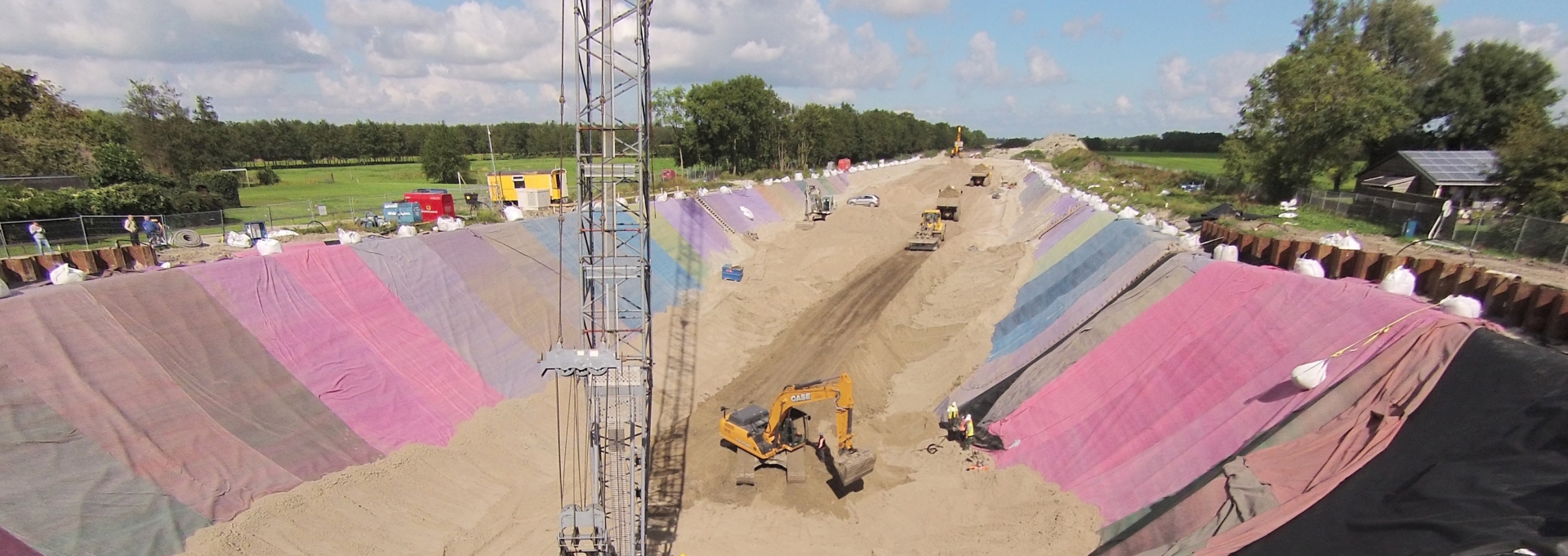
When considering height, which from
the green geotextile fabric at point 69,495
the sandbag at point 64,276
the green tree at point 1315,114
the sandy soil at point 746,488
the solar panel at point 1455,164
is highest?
the green tree at point 1315,114

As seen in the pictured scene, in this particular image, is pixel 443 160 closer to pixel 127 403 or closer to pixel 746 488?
pixel 127 403

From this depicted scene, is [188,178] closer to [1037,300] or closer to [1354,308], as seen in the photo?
[1037,300]

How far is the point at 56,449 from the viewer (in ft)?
41.3

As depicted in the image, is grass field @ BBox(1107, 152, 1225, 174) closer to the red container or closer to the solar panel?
the solar panel

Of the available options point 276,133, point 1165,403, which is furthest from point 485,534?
point 276,133

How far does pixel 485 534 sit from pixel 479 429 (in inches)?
172

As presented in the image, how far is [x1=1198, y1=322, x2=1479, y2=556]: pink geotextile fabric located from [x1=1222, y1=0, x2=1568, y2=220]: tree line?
69.5 feet

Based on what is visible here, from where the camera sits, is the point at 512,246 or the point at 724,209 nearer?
the point at 512,246

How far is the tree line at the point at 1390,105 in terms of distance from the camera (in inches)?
1079

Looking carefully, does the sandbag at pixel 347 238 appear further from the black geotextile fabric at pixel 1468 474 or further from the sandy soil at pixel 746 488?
the black geotextile fabric at pixel 1468 474

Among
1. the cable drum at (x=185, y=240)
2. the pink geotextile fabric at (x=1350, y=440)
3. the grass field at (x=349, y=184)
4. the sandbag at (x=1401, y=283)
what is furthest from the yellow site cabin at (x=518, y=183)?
the sandbag at (x=1401, y=283)

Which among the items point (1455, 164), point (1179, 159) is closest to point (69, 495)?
point (1455, 164)

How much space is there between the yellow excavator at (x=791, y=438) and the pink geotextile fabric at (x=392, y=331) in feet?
26.8

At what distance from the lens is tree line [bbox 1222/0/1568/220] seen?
2741 cm
